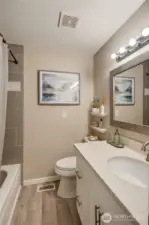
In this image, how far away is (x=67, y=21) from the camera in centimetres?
146

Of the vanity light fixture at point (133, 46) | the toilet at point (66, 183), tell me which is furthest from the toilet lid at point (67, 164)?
the vanity light fixture at point (133, 46)

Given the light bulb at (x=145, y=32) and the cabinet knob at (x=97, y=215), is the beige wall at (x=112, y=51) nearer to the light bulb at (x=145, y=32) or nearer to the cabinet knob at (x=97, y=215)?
the light bulb at (x=145, y=32)

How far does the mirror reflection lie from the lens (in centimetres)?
124

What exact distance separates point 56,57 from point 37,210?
88.2 inches

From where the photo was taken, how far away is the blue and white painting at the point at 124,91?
143 centimetres

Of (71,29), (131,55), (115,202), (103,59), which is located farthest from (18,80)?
(115,202)

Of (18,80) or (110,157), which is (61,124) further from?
(110,157)

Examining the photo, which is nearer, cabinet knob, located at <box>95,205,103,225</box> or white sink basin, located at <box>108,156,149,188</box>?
cabinet knob, located at <box>95,205,103,225</box>

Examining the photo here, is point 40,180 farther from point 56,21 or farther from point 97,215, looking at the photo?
point 56,21

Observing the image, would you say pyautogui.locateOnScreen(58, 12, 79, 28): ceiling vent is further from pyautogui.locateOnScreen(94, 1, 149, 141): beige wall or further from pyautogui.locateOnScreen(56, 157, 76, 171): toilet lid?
pyautogui.locateOnScreen(56, 157, 76, 171): toilet lid

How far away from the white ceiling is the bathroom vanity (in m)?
1.43

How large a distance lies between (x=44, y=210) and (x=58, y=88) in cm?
173

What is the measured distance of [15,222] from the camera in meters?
1.38

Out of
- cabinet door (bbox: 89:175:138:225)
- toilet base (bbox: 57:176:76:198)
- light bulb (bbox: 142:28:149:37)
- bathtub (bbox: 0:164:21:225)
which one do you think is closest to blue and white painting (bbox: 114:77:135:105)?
light bulb (bbox: 142:28:149:37)
